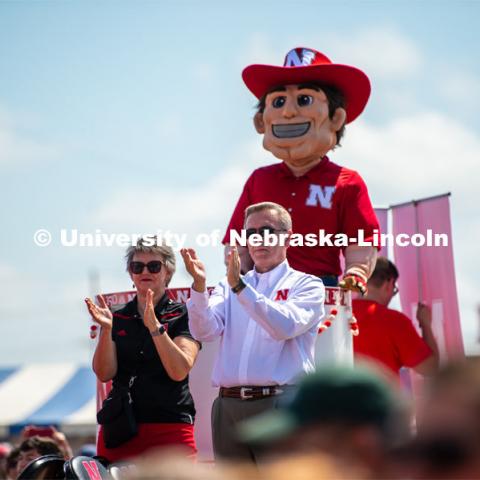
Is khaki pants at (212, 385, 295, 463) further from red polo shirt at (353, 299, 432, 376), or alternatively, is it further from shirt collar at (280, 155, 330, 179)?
shirt collar at (280, 155, 330, 179)

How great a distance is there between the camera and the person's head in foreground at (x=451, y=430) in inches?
42.3

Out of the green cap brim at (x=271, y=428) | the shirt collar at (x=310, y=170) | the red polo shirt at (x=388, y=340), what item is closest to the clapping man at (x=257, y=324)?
the shirt collar at (x=310, y=170)

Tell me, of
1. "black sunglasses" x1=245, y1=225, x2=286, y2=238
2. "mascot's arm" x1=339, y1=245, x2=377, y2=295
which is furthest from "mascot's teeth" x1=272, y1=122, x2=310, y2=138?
"black sunglasses" x1=245, y1=225, x2=286, y2=238

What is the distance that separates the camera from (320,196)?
5258 millimetres

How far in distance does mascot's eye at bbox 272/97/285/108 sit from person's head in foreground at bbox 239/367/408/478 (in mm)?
4450

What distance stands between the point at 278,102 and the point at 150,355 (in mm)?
1911

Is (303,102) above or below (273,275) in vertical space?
above

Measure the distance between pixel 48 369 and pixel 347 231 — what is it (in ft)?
39.8

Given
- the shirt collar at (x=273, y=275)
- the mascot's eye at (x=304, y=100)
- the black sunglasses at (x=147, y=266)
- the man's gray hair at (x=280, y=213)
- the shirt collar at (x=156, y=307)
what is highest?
the mascot's eye at (x=304, y=100)

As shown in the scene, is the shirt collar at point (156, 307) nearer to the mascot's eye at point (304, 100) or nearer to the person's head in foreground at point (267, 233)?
the person's head in foreground at point (267, 233)

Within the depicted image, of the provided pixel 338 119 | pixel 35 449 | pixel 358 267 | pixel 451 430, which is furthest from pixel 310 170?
pixel 451 430

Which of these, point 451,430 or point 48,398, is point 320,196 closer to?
point 451,430

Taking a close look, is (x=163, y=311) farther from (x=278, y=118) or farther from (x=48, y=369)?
(x=48, y=369)

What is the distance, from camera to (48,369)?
16.5 m
